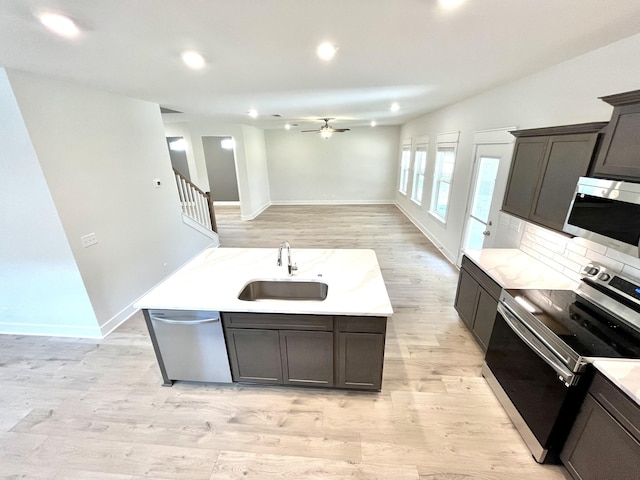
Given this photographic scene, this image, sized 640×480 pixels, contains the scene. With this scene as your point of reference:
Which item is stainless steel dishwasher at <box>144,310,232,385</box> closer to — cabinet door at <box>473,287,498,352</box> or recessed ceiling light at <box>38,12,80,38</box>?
recessed ceiling light at <box>38,12,80,38</box>

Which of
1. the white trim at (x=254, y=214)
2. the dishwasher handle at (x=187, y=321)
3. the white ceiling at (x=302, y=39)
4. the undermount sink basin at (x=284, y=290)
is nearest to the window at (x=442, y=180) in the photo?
the white ceiling at (x=302, y=39)

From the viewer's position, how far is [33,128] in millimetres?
2234

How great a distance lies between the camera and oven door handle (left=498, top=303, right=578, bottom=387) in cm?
142

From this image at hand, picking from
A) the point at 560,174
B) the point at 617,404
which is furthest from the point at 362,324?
the point at 560,174

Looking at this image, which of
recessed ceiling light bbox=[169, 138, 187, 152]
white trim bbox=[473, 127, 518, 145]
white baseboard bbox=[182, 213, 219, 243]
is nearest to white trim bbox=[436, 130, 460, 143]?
white trim bbox=[473, 127, 518, 145]

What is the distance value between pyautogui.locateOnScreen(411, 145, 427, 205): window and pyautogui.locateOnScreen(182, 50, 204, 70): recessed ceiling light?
17.2 ft

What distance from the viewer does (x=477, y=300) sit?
258 cm

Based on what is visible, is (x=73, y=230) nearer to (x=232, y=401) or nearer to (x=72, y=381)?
(x=72, y=381)

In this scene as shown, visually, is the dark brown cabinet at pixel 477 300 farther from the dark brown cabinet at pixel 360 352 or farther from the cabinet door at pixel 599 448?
the dark brown cabinet at pixel 360 352

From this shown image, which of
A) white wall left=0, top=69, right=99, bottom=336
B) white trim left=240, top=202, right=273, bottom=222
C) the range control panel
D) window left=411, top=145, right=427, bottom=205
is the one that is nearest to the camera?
the range control panel

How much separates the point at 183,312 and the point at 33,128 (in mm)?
2070

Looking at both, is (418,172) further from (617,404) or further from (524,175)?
(617,404)

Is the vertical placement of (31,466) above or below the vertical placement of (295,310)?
below

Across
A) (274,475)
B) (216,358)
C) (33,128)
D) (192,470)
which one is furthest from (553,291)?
(33,128)
